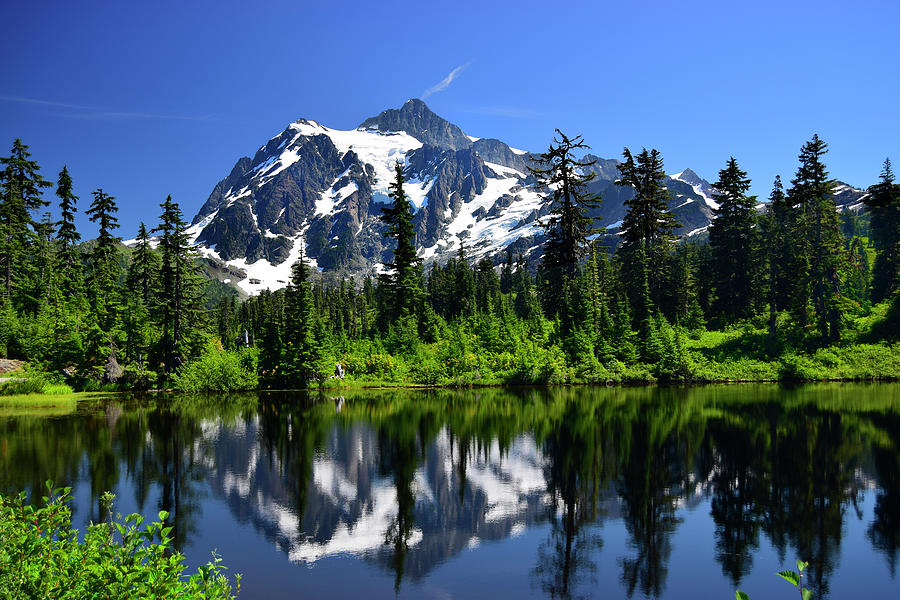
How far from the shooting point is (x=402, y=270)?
5594cm

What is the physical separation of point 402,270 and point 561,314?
16152 millimetres

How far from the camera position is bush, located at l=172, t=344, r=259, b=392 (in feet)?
150

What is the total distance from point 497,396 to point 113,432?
72.0ft

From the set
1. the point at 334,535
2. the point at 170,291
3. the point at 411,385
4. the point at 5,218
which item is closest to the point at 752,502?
the point at 334,535

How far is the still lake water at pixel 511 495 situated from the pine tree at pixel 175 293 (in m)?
18.5

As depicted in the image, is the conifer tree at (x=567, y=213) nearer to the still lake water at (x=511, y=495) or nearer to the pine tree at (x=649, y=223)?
the pine tree at (x=649, y=223)

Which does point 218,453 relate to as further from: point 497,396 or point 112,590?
point 497,396

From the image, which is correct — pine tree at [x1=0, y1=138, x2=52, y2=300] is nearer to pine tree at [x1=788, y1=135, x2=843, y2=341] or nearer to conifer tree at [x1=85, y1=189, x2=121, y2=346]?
conifer tree at [x1=85, y1=189, x2=121, y2=346]

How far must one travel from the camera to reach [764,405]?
28938mm

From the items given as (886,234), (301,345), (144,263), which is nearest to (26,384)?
(301,345)

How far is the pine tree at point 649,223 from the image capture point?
54.8 meters

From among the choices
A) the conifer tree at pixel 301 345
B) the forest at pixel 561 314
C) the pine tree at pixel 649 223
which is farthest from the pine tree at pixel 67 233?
the pine tree at pixel 649 223

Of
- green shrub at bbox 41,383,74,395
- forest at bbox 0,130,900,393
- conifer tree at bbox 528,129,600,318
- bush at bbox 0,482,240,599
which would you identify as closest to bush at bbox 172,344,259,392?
forest at bbox 0,130,900,393

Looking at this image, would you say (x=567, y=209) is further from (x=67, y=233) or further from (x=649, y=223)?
(x=67, y=233)
